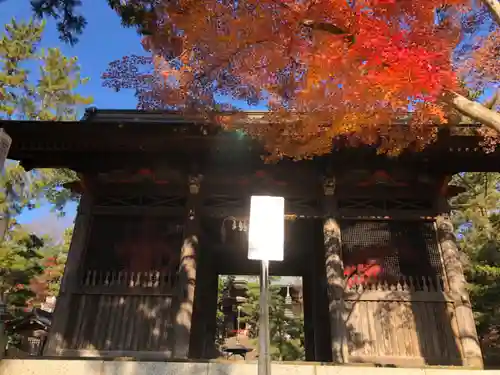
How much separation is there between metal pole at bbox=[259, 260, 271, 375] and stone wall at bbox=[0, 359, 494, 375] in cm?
376

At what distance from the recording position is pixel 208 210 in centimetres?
873

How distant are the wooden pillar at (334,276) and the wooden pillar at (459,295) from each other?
87.9 inches

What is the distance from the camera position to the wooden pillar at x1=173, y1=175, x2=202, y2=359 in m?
7.30

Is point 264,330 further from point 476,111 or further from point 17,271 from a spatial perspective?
point 17,271

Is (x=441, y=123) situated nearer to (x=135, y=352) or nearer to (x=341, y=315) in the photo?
(x=341, y=315)

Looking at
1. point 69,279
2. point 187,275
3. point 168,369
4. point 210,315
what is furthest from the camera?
point 210,315

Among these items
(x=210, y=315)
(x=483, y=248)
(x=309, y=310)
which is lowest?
(x=210, y=315)

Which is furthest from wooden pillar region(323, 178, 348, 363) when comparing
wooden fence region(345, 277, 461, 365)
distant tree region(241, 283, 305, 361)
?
distant tree region(241, 283, 305, 361)

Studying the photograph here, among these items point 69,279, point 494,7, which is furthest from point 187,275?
point 494,7

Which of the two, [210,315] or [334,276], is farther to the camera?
[210,315]

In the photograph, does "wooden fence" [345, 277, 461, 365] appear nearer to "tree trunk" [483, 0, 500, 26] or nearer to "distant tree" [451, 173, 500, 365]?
"tree trunk" [483, 0, 500, 26]

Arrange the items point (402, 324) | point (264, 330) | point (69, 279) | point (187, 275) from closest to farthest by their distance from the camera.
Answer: point (264, 330) < point (402, 324) < point (187, 275) < point (69, 279)

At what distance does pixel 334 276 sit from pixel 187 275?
3053 millimetres

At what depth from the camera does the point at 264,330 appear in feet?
9.88
